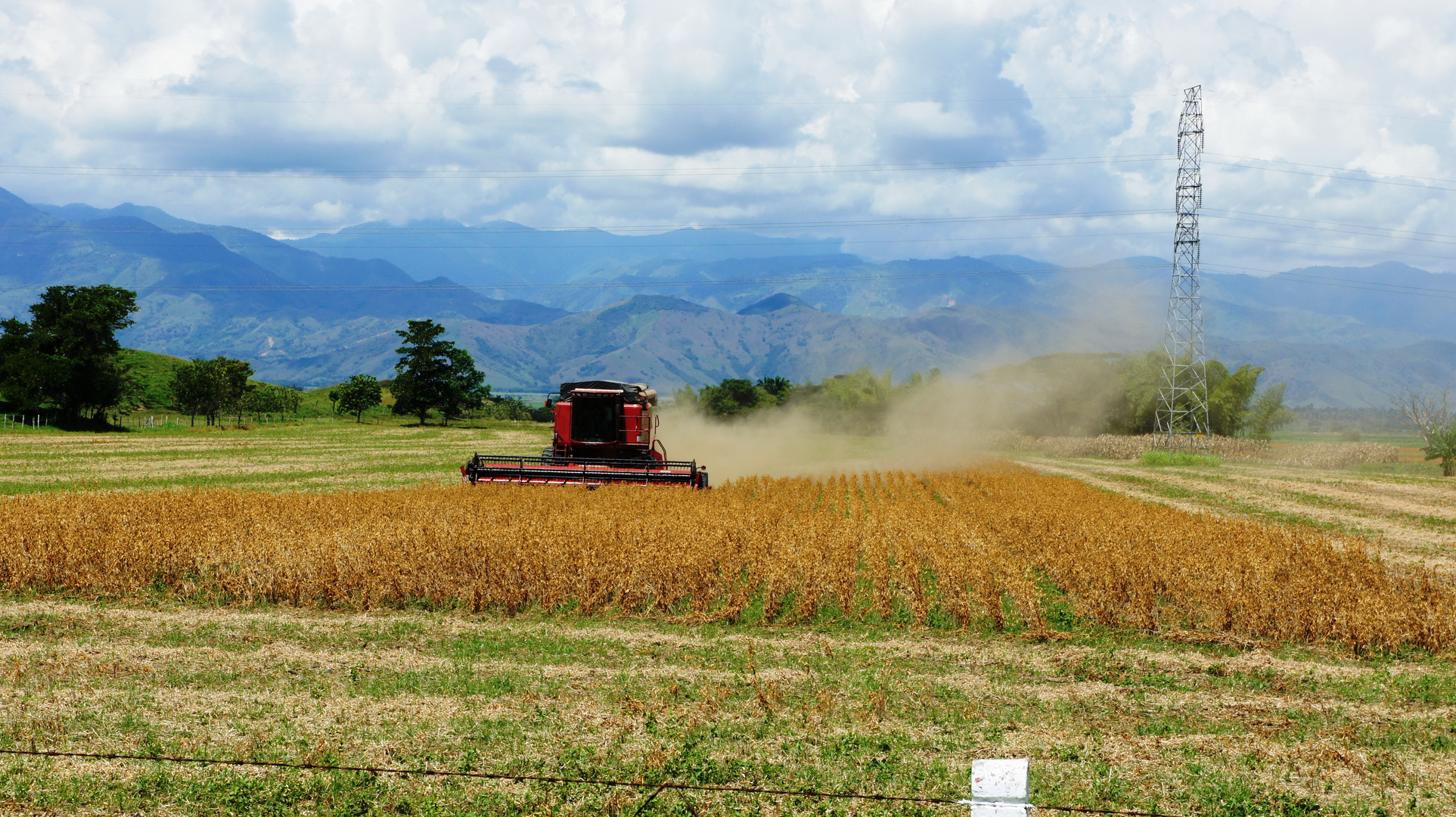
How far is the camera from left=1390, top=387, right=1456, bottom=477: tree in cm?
4633

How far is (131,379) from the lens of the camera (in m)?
99.1

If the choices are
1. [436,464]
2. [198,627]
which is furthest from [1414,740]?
[436,464]

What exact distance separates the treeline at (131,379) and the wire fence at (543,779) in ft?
249

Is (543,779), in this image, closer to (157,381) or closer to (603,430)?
(603,430)

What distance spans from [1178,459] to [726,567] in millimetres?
45119

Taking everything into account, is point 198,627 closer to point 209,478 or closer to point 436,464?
point 209,478

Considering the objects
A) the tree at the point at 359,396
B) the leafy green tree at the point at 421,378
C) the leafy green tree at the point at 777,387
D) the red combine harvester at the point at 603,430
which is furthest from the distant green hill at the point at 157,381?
the red combine harvester at the point at 603,430

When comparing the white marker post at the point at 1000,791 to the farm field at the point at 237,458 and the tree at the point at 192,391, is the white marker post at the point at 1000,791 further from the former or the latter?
the tree at the point at 192,391

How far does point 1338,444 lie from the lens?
187 feet

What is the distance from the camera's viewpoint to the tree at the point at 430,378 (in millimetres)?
103812

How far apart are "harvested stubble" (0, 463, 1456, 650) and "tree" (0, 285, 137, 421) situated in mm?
62608

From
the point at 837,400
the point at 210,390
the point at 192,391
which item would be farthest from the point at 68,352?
the point at 837,400

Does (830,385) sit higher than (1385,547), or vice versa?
(830,385)

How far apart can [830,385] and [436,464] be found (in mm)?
67711
